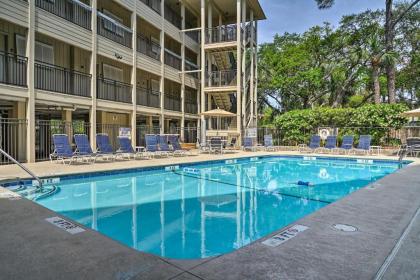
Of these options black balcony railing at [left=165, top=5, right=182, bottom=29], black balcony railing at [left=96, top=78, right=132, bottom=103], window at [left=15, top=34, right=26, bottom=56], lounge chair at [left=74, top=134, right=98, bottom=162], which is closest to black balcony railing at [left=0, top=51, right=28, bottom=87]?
window at [left=15, top=34, right=26, bottom=56]

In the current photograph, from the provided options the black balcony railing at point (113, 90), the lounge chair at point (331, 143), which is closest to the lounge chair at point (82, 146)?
the black balcony railing at point (113, 90)

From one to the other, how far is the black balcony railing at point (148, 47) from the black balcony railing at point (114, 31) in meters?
0.86

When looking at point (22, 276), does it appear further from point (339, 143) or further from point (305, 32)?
point (305, 32)

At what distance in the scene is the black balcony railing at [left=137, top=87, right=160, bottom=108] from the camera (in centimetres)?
1811

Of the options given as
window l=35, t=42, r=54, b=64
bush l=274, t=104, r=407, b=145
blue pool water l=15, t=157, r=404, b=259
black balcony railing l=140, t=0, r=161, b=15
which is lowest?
blue pool water l=15, t=157, r=404, b=259

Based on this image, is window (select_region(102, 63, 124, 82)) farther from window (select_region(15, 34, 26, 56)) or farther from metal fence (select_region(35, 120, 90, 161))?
window (select_region(15, 34, 26, 56))

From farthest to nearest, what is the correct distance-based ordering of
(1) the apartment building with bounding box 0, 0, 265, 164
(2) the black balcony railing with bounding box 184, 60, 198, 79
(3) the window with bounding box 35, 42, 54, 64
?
(2) the black balcony railing with bounding box 184, 60, 198, 79 < (3) the window with bounding box 35, 42, 54, 64 < (1) the apartment building with bounding box 0, 0, 265, 164

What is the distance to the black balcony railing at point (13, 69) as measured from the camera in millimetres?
10953

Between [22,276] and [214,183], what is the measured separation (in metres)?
6.96

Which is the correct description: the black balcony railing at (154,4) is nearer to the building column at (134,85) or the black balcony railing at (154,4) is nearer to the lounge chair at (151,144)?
the building column at (134,85)

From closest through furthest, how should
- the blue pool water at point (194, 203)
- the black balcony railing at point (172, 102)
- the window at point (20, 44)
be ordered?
the blue pool water at point (194, 203) < the window at point (20, 44) < the black balcony railing at point (172, 102)

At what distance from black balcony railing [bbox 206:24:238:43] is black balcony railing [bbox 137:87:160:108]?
5.94m

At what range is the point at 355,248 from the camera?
3121mm

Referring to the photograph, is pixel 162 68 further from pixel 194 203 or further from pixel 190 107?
pixel 194 203
